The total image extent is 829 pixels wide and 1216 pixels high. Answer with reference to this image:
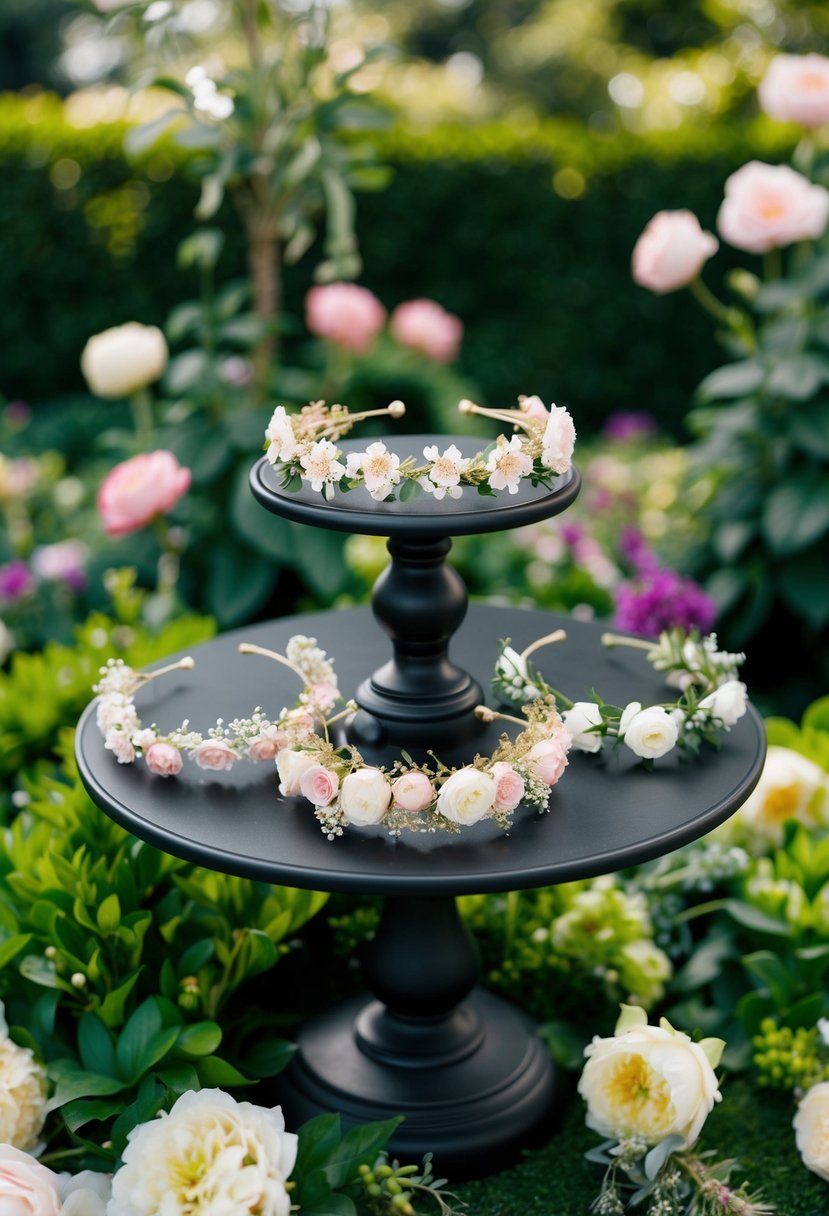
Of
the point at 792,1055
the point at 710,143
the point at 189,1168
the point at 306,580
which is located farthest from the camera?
the point at 710,143

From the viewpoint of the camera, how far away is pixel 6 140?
5.88m

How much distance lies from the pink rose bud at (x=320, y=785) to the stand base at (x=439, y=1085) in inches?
27.5

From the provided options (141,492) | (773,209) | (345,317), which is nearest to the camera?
(141,492)

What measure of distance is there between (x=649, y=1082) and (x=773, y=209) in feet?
7.55

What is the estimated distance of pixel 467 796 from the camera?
1.53 m

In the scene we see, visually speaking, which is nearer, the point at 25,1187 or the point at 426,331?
the point at 25,1187

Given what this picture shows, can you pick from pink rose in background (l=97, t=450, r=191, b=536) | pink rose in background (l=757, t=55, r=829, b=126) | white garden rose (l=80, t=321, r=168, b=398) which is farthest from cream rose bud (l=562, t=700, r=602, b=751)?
pink rose in background (l=757, t=55, r=829, b=126)

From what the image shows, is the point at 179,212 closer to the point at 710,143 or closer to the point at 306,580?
the point at 710,143

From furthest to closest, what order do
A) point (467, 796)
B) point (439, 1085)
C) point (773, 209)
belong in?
point (773, 209) < point (439, 1085) < point (467, 796)

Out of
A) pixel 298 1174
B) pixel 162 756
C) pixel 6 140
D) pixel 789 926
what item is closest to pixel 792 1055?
pixel 789 926

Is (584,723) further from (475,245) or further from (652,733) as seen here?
(475,245)

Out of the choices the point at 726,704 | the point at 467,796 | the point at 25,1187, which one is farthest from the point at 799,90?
the point at 25,1187

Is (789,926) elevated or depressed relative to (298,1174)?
depressed

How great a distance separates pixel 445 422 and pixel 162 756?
9.36 feet
